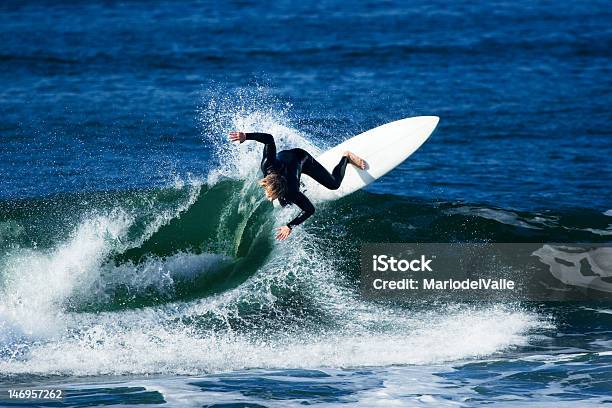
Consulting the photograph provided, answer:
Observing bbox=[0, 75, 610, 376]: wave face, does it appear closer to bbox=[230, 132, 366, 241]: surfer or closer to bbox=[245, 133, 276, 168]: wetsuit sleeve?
bbox=[230, 132, 366, 241]: surfer

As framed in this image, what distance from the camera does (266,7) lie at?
1188 inches

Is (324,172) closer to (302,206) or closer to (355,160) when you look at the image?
(302,206)

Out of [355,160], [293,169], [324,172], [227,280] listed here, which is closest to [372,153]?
[355,160]

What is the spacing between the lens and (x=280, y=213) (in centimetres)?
1321

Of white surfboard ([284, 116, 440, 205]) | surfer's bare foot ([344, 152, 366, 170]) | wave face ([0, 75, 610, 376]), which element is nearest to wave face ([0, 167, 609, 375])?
wave face ([0, 75, 610, 376])

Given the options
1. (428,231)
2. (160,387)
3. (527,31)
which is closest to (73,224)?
(160,387)

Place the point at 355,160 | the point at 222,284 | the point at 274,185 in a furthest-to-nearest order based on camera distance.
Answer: the point at 355,160
the point at 222,284
the point at 274,185

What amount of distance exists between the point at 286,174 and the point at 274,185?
0.33m

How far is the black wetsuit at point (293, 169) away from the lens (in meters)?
10.9

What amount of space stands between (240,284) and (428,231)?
327cm

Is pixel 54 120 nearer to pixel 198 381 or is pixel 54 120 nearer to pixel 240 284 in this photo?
pixel 240 284

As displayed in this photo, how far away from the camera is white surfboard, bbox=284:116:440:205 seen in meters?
13.1

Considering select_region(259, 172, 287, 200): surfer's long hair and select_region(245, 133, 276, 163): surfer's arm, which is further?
select_region(259, 172, 287, 200): surfer's long hair

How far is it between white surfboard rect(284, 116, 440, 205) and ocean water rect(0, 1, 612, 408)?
1.63 feet
